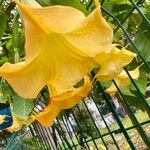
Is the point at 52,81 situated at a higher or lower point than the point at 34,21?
lower

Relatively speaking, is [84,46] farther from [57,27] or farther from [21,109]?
[21,109]

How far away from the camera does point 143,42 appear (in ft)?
3.42

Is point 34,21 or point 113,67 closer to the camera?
point 34,21

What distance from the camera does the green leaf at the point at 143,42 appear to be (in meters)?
1.01

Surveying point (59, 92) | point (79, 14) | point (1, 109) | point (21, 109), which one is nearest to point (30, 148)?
point (1, 109)

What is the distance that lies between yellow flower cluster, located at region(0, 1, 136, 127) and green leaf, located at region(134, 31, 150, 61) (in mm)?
375

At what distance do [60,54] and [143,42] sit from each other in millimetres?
540

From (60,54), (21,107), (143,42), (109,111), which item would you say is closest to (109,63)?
(60,54)

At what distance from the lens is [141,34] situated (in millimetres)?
1055

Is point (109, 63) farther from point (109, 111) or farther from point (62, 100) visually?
point (109, 111)

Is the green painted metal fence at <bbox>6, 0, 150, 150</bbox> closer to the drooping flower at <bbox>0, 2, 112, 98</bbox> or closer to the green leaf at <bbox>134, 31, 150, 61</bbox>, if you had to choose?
the green leaf at <bbox>134, 31, 150, 61</bbox>

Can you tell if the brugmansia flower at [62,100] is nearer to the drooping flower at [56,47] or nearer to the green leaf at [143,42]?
the drooping flower at [56,47]

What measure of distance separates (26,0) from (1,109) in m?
1.84

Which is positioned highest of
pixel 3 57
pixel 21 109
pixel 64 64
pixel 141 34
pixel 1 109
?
pixel 64 64
